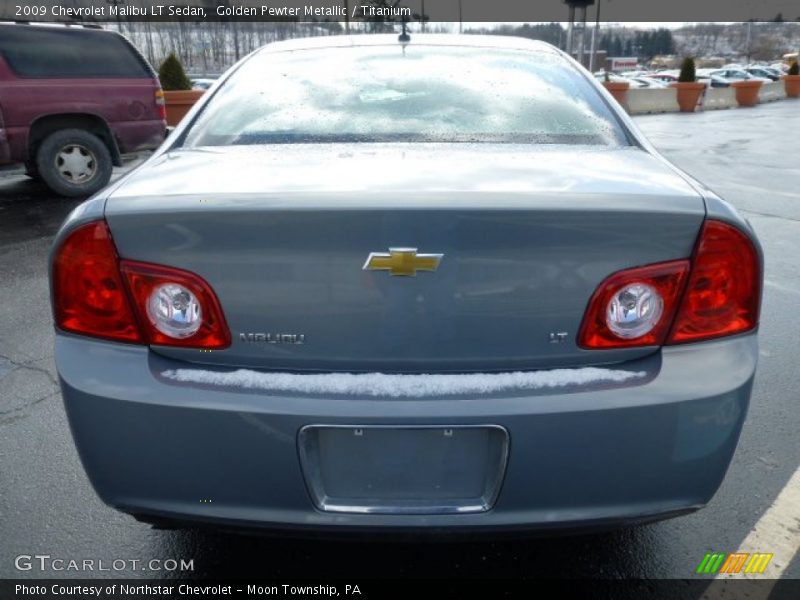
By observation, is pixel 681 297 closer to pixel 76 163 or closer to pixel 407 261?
pixel 407 261

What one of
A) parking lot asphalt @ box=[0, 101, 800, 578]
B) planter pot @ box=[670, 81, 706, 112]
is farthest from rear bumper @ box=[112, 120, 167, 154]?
planter pot @ box=[670, 81, 706, 112]

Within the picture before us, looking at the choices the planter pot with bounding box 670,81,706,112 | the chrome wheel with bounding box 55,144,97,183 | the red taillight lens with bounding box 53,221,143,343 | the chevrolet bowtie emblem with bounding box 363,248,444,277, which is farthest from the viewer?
the planter pot with bounding box 670,81,706,112

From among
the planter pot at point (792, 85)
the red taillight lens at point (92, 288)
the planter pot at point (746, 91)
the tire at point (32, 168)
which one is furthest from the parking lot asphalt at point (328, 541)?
the planter pot at point (792, 85)

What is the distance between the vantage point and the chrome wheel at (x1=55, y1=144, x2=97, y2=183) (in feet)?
26.0

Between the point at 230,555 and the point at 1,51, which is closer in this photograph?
the point at 230,555

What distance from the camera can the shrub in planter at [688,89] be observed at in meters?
24.6

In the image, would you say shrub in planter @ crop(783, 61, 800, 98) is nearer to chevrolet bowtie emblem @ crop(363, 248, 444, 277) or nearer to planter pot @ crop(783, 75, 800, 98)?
planter pot @ crop(783, 75, 800, 98)

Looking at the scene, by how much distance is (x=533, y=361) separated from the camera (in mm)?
1638

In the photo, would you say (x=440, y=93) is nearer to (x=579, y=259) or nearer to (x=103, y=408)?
(x=579, y=259)

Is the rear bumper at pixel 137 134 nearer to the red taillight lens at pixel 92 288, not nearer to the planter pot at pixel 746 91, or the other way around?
the red taillight lens at pixel 92 288

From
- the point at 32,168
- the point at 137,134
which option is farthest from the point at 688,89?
the point at 32,168

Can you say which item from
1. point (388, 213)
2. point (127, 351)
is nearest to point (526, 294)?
point (388, 213)

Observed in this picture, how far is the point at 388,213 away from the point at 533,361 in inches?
19.0

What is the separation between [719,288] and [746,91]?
99.2 ft
